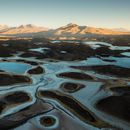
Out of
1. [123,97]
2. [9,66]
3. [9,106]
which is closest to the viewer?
Result: [9,106]

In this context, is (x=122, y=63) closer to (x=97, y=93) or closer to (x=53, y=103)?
(x=97, y=93)

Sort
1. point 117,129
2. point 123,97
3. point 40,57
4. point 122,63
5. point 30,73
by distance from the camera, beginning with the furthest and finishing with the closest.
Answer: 1. point 40,57
2. point 122,63
3. point 30,73
4. point 123,97
5. point 117,129

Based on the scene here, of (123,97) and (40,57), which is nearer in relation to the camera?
(123,97)

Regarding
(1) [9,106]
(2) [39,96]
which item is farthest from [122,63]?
(1) [9,106]

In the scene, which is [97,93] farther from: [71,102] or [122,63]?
[122,63]

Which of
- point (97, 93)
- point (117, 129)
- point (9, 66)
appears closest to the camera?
point (117, 129)

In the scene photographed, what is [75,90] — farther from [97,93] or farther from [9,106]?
[9,106]

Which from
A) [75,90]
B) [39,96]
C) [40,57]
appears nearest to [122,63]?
[40,57]

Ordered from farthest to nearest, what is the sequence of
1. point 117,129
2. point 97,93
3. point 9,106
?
1. point 97,93
2. point 9,106
3. point 117,129

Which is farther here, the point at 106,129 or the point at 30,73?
the point at 30,73
